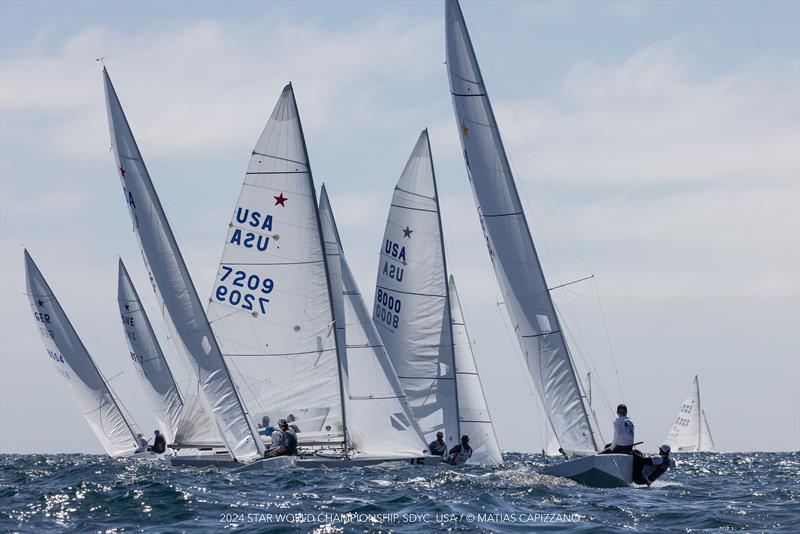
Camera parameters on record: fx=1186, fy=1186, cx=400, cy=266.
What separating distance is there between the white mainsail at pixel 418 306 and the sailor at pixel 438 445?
25 centimetres

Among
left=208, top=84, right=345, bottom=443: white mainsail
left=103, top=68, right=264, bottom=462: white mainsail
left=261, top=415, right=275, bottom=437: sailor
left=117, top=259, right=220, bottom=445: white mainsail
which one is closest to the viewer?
left=103, top=68, right=264, bottom=462: white mainsail

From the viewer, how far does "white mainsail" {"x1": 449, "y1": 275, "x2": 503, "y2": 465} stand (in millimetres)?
30578

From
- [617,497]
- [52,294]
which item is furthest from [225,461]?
[52,294]

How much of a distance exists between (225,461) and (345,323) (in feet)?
13.9

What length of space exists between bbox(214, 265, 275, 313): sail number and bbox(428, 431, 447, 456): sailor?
634 cm

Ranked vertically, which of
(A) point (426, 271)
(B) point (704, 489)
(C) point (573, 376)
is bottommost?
(B) point (704, 489)

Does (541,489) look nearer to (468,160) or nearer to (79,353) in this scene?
(468,160)

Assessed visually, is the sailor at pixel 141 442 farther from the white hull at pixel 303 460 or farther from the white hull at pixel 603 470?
the white hull at pixel 603 470

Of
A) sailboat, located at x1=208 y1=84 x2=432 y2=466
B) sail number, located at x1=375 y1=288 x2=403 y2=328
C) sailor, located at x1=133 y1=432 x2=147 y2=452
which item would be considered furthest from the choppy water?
sailor, located at x1=133 y1=432 x2=147 y2=452

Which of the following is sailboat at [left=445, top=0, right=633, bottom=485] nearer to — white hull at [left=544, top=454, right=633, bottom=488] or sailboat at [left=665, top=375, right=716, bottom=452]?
white hull at [left=544, top=454, right=633, bottom=488]

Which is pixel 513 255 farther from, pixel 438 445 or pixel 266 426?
pixel 438 445

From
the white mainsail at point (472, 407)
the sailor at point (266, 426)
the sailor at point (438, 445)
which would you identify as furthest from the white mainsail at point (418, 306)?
the sailor at point (266, 426)

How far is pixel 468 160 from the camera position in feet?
83.7

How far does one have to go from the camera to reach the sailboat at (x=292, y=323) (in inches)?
1009
